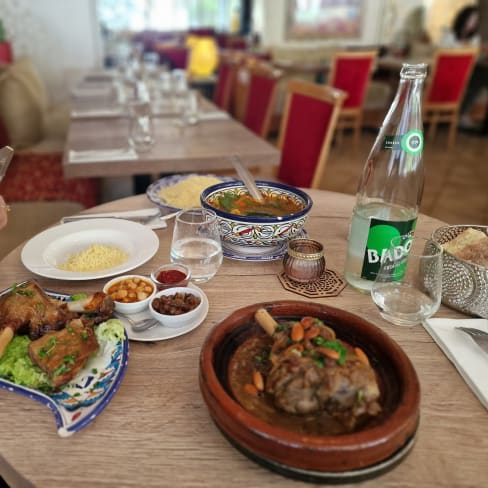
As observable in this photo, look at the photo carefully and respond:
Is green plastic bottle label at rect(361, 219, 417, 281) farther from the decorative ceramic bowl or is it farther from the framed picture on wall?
the framed picture on wall

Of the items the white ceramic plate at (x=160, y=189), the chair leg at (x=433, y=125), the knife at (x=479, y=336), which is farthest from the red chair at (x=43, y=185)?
the chair leg at (x=433, y=125)

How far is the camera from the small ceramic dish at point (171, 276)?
2.99ft

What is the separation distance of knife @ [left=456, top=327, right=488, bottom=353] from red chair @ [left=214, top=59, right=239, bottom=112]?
3.15 meters

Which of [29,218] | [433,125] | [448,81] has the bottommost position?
[433,125]

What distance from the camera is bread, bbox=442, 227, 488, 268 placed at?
934 mm

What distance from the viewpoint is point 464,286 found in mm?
866

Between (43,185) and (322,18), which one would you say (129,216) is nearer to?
(43,185)

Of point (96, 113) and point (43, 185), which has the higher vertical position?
point (96, 113)

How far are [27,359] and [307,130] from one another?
1.73 m

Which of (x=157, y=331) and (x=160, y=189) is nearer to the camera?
(x=157, y=331)

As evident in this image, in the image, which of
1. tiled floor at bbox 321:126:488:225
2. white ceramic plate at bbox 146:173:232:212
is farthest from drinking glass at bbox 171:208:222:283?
tiled floor at bbox 321:126:488:225

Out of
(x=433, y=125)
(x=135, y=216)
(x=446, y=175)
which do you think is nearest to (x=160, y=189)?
(x=135, y=216)

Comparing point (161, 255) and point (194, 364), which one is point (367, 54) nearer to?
point (161, 255)

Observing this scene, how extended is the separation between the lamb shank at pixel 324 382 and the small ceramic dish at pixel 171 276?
33cm
